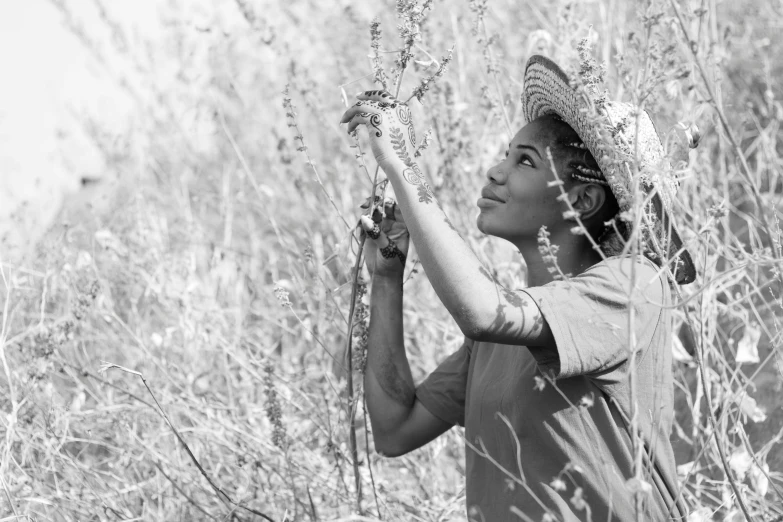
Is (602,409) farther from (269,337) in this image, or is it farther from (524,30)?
(524,30)

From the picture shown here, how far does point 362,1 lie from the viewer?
4.27 metres

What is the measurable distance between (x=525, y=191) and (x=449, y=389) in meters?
0.48

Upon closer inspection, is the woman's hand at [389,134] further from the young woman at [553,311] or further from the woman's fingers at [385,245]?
the woman's fingers at [385,245]

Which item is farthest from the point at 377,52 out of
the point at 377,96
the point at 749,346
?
Result: the point at 749,346

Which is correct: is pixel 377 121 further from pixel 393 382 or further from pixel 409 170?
pixel 393 382

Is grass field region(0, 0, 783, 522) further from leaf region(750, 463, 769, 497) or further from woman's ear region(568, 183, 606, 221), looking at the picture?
woman's ear region(568, 183, 606, 221)

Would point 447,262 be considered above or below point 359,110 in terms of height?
below

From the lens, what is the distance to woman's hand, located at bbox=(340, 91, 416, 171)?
1648 mm

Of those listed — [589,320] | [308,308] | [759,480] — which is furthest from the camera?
[308,308]

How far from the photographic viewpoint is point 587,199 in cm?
182

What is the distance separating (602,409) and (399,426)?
0.54 meters

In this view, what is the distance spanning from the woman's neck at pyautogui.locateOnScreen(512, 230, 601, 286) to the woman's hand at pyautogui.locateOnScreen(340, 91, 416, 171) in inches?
13.0

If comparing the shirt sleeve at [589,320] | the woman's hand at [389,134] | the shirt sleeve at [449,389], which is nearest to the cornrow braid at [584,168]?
the shirt sleeve at [589,320]

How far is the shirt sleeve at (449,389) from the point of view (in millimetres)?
2027
